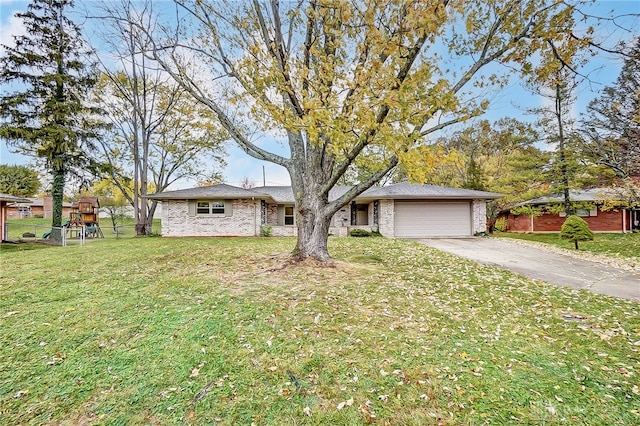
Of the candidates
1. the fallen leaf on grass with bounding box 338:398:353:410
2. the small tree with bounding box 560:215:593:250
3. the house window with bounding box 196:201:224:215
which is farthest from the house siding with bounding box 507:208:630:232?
the fallen leaf on grass with bounding box 338:398:353:410

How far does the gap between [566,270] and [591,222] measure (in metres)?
17.2

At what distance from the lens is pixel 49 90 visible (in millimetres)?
14148

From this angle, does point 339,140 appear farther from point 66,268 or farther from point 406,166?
point 66,268

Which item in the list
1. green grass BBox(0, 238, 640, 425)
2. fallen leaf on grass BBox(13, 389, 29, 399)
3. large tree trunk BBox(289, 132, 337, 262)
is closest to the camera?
green grass BBox(0, 238, 640, 425)

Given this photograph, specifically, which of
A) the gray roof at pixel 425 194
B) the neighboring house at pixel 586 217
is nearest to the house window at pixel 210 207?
the gray roof at pixel 425 194

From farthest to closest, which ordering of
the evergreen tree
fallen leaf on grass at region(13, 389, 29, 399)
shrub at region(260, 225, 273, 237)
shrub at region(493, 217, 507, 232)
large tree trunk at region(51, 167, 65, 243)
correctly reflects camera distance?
shrub at region(493, 217, 507, 232) < shrub at region(260, 225, 273, 237) < large tree trunk at region(51, 167, 65, 243) < the evergreen tree < fallen leaf on grass at region(13, 389, 29, 399)

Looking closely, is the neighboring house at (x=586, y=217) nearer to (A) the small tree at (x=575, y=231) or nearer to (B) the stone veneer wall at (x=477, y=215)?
(B) the stone veneer wall at (x=477, y=215)

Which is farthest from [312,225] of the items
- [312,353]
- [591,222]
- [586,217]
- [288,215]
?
[591,222]

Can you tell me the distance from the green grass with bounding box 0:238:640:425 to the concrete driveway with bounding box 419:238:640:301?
966mm

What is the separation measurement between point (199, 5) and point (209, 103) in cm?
198

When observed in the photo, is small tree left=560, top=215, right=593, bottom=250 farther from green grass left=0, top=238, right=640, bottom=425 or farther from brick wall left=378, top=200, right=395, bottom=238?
green grass left=0, top=238, right=640, bottom=425

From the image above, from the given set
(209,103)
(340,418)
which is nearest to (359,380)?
(340,418)

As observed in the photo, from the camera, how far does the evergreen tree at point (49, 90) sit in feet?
44.2

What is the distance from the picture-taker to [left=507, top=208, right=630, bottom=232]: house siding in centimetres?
1975
